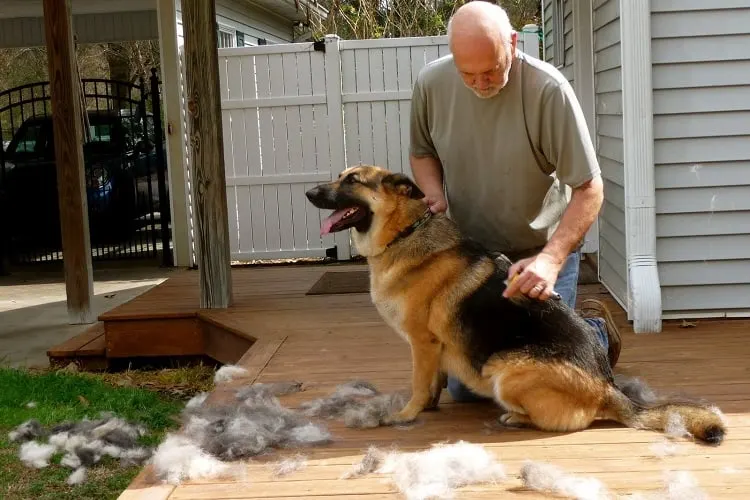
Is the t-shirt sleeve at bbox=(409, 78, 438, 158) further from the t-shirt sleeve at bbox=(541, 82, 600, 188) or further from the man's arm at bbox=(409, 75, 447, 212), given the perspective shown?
the t-shirt sleeve at bbox=(541, 82, 600, 188)

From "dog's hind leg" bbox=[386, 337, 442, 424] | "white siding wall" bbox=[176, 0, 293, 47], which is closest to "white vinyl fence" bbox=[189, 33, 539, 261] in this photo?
"white siding wall" bbox=[176, 0, 293, 47]

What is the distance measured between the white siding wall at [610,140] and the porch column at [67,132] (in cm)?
372

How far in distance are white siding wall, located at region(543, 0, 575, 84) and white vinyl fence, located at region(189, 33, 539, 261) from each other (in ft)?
1.32

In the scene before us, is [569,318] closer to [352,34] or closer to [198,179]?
[198,179]

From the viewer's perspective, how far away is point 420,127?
3.80 m

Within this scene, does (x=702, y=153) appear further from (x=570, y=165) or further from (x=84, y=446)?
(x=84, y=446)

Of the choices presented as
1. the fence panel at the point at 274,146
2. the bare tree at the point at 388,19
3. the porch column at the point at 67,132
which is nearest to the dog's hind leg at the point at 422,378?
the porch column at the point at 67,132

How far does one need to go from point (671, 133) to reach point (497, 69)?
2257 mm

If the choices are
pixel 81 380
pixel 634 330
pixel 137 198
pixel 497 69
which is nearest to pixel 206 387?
pixel 81 380

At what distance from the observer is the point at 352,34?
17438 mm

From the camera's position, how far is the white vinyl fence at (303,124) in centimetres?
912

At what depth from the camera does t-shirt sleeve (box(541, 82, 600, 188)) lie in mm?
3357

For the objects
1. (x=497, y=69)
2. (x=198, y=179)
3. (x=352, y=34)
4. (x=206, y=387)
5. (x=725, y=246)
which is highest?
(x=352, y=34)

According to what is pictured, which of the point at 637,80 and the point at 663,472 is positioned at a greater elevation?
the point at 637,80
